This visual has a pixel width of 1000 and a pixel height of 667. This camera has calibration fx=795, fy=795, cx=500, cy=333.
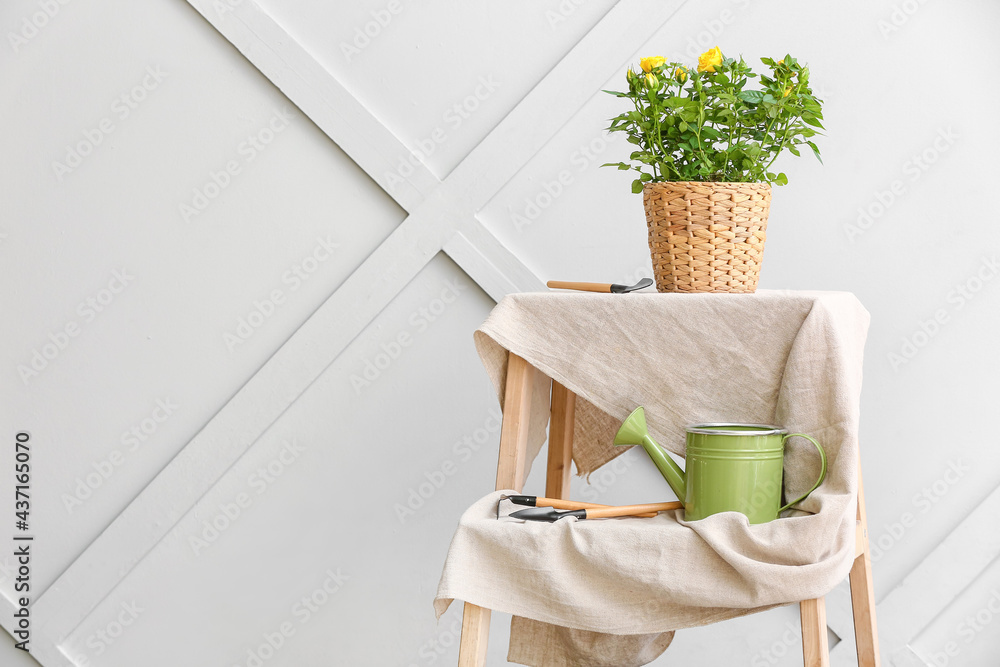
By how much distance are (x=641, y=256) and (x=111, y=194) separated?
1.20 m

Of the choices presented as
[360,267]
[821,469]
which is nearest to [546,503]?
[821,469]

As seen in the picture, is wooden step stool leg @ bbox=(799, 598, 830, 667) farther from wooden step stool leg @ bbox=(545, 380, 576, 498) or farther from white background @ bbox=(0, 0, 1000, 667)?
white background @ bbox=(0, 0, 1000, 667)

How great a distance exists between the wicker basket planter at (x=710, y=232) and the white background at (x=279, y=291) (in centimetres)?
60

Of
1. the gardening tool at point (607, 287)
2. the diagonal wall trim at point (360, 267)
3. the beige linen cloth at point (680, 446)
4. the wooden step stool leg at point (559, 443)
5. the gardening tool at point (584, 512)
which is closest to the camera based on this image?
the beige linen cloth at point (680, 446)

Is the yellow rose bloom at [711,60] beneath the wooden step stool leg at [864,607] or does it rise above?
above

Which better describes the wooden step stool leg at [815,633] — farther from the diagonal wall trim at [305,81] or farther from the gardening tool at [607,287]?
the diagonal wall trim at [305,81]

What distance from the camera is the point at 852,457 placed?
994 millimetres

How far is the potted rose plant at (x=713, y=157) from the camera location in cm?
110

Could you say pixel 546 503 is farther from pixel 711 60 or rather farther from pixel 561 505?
pixel 711 60

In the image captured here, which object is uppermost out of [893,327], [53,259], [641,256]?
[893,327]

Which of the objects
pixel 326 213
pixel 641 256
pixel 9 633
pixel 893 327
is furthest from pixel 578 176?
pixel 9 633

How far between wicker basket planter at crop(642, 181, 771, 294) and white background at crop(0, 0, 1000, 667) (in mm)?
604

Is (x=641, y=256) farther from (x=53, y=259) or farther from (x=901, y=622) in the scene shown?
(x=53, y=259)

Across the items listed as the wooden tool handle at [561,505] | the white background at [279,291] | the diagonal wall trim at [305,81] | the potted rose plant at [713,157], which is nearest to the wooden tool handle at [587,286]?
the potted rose plant at [713,157]
